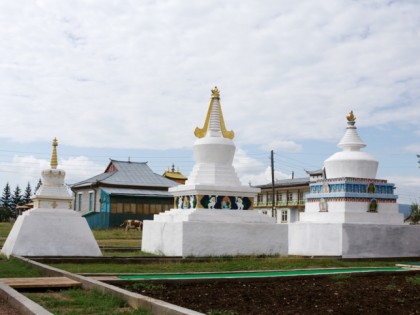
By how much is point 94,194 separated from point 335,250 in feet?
111

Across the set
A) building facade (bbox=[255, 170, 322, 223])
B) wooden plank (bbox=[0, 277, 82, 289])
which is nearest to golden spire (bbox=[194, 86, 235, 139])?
wooden plank (bbox=[0, 277, 82, 289])

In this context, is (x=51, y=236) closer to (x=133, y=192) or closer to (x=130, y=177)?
(x=133, y=192)

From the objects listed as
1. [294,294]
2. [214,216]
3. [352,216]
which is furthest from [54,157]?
[294,294]

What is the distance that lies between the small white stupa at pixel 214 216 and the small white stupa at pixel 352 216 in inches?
50.7

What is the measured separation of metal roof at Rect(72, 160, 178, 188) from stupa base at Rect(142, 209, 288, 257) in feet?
96.9

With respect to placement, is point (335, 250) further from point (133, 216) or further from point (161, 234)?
point (133, 216)

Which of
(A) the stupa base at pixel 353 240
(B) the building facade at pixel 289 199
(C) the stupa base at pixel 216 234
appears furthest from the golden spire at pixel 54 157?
(B) the building facade at pixel 289 199

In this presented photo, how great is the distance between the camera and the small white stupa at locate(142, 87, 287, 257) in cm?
1912

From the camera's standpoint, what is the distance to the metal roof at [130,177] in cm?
4984

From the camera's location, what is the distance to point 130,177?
169 ft

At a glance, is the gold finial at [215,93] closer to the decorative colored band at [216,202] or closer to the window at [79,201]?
the decorative colored band at [216,202]

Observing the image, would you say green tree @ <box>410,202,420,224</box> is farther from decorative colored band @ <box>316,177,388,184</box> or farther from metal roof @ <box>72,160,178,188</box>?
metal roof @ <box>72,160,178,188</box>

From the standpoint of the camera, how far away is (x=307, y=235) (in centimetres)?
2078

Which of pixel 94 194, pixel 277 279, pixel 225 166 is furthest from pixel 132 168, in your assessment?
pixel 277 279
